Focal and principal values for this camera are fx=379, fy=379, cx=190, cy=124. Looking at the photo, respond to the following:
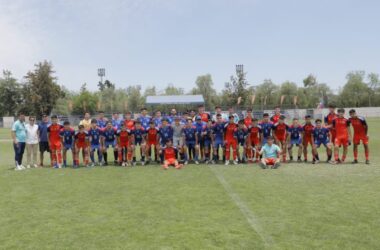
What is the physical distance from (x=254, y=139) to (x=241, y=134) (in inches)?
20.3

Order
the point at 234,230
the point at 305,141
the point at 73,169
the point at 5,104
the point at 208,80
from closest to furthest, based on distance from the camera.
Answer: the point at 234,230, the point at 73,169, the point at 305,141, the point at 5,104, the point at 208,80

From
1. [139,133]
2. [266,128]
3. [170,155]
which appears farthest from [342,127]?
[139,133]

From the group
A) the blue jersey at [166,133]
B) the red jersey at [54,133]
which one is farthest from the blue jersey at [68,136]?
the blue jersey at [166,133]

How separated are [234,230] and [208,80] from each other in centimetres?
8644

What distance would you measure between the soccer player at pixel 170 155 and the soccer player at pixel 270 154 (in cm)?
270

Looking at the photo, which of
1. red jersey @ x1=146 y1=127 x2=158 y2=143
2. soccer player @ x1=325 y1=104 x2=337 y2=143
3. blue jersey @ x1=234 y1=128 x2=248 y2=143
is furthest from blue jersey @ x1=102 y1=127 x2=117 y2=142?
soccer player @ x1=325 y1=104 x2=337 y2=143

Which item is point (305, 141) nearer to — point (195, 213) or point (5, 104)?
point (195, 213)

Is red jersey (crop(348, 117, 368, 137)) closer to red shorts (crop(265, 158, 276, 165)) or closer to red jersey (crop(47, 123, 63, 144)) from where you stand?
red shorts (crop(265, 158, 276, 165))

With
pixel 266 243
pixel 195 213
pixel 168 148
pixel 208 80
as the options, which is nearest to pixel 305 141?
pixel 168 148

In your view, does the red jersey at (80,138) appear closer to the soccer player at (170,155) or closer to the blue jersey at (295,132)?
the soccer player at (170,155)

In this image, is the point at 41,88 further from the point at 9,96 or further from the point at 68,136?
the point at 68,136

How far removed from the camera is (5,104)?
81.0 m

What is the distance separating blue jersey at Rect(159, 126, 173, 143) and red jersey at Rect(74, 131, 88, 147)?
266 cm

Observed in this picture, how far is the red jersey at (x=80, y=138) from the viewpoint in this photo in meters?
13.3
